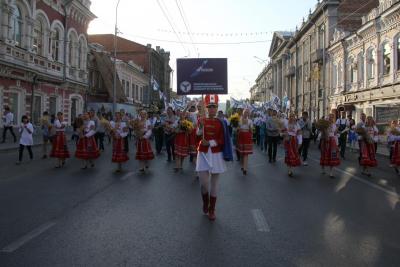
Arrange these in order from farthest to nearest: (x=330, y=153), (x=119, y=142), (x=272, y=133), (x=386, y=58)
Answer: (x=386, y=58) → (x=272, y=133) → (x=119, y=142) → (x=330, y=153)

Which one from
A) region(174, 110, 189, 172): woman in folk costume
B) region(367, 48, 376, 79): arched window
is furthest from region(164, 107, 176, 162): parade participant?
region(367, 48, 376, 79): arched window

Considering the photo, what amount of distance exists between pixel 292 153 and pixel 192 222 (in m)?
6.10

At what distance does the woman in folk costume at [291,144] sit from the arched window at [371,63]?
22.6 metres

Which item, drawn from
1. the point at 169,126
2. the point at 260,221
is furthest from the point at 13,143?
the point at 260,221

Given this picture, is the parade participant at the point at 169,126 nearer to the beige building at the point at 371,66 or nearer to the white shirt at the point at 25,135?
the white shirt at the point at 25,135

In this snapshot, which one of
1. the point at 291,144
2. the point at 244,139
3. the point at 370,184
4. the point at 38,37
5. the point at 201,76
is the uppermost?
the point at 38,37

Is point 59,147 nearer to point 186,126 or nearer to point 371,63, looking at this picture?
point 186,126

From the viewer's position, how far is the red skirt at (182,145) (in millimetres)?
13109

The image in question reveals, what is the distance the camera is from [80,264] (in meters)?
4.69

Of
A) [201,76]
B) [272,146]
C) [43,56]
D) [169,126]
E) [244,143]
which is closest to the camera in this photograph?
[244,143]

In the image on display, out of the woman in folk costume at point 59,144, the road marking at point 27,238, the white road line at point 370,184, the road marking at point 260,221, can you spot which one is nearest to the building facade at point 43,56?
the woman in folk costume at point 59,144

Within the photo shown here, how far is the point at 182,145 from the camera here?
1323 centimetres

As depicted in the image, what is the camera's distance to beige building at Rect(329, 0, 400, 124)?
28.3 meters

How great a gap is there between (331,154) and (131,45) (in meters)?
61.8
